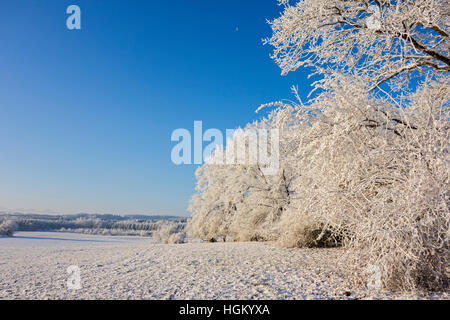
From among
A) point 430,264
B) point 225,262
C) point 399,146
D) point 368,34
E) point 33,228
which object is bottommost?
point 33,228

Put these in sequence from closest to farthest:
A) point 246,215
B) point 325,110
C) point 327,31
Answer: point 325,110
point 327,31
point 246,215

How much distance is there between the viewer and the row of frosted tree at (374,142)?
4.28 metres

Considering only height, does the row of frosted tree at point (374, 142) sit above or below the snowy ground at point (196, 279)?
above

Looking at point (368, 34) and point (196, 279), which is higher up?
point (368, 34)

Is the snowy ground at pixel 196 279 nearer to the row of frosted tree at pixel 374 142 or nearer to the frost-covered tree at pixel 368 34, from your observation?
the row of frosted tree at pixel 374 142

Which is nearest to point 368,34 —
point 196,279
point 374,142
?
point 374,142

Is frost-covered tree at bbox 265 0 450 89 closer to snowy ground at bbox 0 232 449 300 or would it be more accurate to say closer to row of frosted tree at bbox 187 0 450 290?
row of frosted tree at bbox 187 0 450 290

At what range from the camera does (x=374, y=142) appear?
5574mm

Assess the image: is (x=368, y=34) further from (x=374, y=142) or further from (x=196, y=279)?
(x=196, y=279)

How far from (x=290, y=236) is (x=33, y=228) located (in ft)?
183

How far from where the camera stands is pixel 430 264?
4375mm

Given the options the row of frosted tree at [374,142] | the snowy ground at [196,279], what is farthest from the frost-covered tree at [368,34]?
the snowy ground at [196,279]
